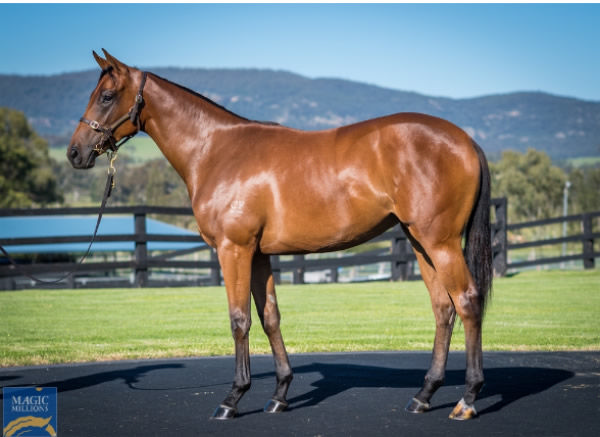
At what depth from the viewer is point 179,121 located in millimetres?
5703

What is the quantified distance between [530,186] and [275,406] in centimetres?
10642

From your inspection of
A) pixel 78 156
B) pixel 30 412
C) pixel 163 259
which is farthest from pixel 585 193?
pixel 30 412

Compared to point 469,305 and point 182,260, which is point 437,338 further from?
point 182,260

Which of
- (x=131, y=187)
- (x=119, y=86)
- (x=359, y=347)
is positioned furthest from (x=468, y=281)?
(x=131, y=187)

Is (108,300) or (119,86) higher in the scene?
(119,86)

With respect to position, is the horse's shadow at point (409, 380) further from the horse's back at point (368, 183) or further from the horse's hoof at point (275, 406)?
the horse's back at point (368, 183)

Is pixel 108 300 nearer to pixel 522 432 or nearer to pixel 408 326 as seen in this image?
pixel 408 326

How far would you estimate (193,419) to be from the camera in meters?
5.09

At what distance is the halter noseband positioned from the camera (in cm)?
555

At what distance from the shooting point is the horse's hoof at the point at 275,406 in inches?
209

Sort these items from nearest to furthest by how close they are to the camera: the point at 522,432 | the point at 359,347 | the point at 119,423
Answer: the point at 522,432 → the point at 119,423 → the point at 359,347

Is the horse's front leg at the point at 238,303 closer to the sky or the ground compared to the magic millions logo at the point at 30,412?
closer to the sky

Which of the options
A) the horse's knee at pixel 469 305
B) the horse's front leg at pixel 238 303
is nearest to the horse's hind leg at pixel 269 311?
the horse's front leg at pixel 238 303

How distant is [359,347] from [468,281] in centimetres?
369
